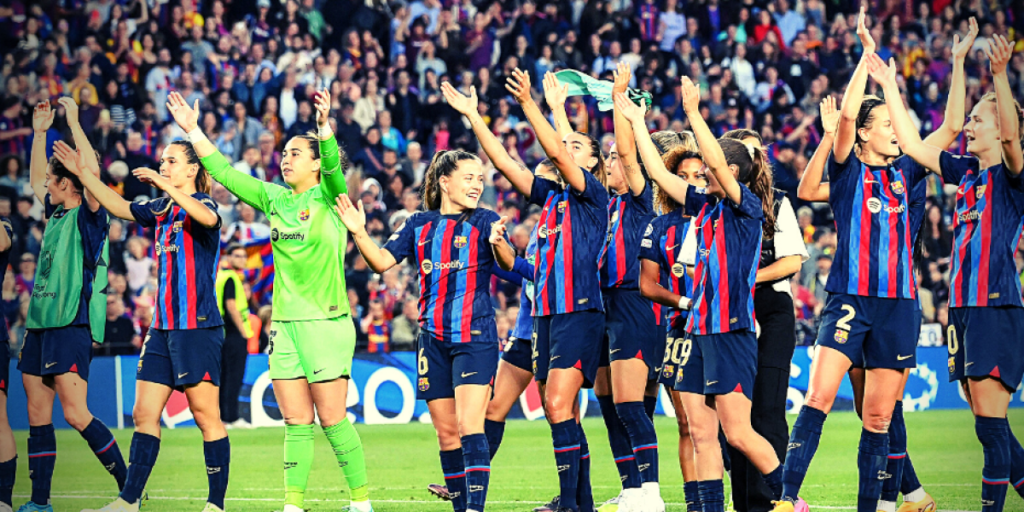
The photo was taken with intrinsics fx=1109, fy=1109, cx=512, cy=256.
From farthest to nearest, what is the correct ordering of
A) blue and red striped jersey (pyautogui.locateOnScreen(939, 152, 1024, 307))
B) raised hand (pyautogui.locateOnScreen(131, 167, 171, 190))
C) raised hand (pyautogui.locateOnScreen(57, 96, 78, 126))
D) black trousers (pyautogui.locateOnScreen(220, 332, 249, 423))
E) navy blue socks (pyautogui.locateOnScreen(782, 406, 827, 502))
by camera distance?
black trousers (pyautogui.locateOnScreen(220, 332, 249, 423))
raised hand (pyautogui.locateOnScreen(57, 96, 78, 126))
raised hand (pyautogui.locateOnScreen(131, 167, 171, 190))
blue and red striped jersey (pyautogui.locateOnScreen(939, 152, 1024, 307))
navy blue socks (pyautogui.locateOnScreen(782, 406, 827, 502))

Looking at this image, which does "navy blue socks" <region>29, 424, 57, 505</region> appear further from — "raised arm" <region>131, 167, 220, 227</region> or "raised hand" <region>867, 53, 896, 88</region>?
"raised hand" <region>867, 53, 896, 88</region>

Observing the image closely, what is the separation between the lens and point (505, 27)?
19688mm

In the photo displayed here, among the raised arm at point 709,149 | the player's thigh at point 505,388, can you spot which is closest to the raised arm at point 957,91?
the raised arm at point 709,149

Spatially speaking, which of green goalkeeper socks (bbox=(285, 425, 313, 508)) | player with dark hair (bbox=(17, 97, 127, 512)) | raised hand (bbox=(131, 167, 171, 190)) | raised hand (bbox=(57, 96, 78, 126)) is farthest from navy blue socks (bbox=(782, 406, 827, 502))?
raised hand (bbox=(57, 96, 78, 126))

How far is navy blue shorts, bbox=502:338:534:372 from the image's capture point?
739 cm

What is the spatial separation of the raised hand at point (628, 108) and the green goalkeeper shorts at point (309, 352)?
2107 mm

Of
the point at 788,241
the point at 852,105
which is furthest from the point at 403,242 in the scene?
the point at 852,105

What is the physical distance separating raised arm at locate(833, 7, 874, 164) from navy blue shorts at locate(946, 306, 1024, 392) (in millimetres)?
1140

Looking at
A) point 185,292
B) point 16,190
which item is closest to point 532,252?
point 185,292

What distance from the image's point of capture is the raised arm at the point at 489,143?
632cm

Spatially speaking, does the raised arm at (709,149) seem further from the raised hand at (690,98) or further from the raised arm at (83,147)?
the raised arm at (83,147)

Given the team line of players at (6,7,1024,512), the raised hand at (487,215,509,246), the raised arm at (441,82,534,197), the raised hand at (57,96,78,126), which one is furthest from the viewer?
the raised hand at (57,96,78,126)

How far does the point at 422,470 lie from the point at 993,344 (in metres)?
5.40

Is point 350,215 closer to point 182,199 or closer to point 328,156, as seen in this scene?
point 328,156
